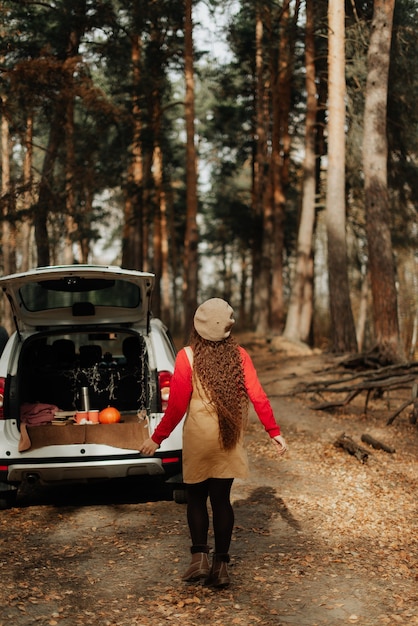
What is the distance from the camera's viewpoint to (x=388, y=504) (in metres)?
6.89

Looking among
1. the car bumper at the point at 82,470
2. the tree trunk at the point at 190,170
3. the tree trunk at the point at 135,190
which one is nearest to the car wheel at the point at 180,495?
the car bumper at the point at 82,470

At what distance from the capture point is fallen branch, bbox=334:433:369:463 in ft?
28.0

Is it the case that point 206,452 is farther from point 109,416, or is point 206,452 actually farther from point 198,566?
point 109,416

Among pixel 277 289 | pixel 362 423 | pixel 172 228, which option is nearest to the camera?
pixel 362 423

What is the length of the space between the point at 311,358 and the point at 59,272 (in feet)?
37.3

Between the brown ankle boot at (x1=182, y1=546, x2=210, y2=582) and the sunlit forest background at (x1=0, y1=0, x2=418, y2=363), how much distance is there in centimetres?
1013

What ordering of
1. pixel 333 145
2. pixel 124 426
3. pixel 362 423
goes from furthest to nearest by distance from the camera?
pixel 333 145, pixel 362 423, pixel 124 426

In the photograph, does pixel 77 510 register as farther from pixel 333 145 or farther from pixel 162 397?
pixel 333 145

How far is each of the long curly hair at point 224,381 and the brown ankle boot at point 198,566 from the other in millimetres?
697

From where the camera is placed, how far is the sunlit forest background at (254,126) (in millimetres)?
15461

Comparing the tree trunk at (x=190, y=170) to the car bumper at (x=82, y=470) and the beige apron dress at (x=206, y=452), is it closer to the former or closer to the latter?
the car bumper at (x=82, y=470)

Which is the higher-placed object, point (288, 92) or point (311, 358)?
point (288, 92)

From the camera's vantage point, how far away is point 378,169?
15.1m

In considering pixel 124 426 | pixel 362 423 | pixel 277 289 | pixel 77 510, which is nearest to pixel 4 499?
pixel 77 510
